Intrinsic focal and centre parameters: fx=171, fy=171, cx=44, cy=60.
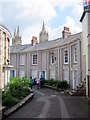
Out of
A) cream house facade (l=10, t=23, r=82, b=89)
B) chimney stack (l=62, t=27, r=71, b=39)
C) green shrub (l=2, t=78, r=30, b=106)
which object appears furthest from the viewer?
chimney stack (l=62, t=27, r=71, b=39)

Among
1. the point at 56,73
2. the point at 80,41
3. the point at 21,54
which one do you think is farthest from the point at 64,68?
the point at 21,54

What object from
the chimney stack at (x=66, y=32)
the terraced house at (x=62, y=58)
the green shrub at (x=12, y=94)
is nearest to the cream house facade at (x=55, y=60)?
the terraced house at (x=62, y=58)

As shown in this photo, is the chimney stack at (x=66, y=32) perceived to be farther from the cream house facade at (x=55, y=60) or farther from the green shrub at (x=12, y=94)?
the green shrub at (x=12, y=94)

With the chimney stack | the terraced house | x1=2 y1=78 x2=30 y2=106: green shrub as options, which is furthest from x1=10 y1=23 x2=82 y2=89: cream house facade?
x1=2 y1=78 x2=30 y2=106: green shrub

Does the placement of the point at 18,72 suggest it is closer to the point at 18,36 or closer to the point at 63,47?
the point at 63,47

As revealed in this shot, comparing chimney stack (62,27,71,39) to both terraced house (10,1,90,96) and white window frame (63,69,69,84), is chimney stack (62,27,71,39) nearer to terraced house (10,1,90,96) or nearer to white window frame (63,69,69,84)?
terraced house (10,1,90,96)

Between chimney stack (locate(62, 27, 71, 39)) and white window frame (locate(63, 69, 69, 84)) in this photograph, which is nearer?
white window frame (locate(63, 69, 69, 84))

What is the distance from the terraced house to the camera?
1892cm

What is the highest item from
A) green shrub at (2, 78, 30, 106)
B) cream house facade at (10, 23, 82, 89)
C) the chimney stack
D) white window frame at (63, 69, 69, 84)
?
the chimney stack

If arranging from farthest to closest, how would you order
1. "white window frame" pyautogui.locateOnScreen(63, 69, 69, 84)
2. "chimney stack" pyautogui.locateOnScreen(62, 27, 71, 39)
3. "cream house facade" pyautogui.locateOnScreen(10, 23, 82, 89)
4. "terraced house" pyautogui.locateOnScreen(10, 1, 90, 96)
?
1. "chimney stack" pyautogui.locateOnScreen(62, 27, 71, 39)
2. "white window frame" pyautogui.locateOnScreen(63, 69, 69, 84)
3. "cream house facade" pyautogui.locateOnScreen(10, 23, 82, 89)
4. "terraced house" pyautogui.locateOnScreen(10, 1, 90, 96)

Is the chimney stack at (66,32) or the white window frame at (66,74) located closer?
the white window frame at (66,74)

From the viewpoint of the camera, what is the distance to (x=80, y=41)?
20141mm

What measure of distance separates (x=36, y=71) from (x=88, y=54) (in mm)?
16987

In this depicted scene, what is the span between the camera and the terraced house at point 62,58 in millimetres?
18916
